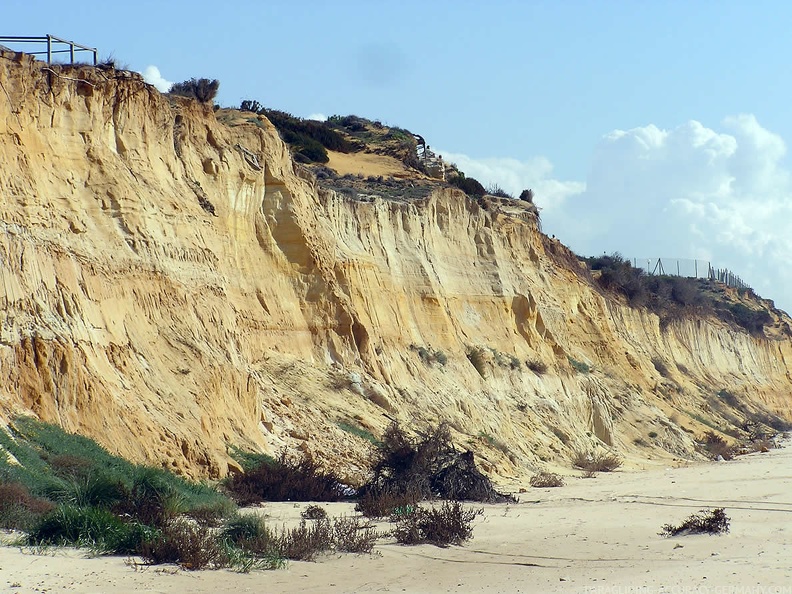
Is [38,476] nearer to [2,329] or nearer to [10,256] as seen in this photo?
[2,329]

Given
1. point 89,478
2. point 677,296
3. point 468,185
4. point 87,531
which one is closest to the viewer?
point 87,531

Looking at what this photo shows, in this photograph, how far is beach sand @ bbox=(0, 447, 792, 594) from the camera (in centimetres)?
1028

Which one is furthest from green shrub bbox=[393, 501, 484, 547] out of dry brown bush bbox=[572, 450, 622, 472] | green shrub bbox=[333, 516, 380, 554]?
dry brown bush bbox=[572, 450, 622, 472]

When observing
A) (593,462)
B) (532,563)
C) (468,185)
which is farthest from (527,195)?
(532,563)

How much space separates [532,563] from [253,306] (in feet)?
37.8

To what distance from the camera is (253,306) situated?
22.5m

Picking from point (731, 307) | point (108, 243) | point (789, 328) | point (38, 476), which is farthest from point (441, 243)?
point (789, 328)

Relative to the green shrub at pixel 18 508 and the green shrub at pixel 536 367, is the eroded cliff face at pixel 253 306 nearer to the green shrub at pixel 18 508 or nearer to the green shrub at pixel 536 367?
the green shrub at pixel 536 367

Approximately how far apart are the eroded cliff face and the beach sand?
335 centimetres

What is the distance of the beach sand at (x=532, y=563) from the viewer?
1028 cm

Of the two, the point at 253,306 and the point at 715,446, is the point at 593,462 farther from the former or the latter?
the point at 253,306

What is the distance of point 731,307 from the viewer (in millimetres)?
65250

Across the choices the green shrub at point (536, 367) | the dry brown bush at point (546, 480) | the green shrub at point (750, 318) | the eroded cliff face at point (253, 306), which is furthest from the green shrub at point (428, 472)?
→ the green shrub at point (750, 318)

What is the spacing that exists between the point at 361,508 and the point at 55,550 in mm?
5747
